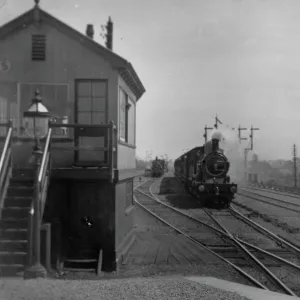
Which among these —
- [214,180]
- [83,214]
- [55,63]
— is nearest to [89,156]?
[83,214]

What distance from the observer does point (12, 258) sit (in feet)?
24.6

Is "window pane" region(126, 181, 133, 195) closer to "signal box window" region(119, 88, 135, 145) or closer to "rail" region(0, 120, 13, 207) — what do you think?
"signal box window" region(119, 88, 135, 145)

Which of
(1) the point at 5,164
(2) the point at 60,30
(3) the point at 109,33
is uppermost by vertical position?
(3) the point at 109,33

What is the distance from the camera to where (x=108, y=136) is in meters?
9.01

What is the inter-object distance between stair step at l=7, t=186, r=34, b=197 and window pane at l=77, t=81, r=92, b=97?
2.60m

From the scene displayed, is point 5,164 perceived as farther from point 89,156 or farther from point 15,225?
point 89,156

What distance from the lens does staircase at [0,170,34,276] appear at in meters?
7.45

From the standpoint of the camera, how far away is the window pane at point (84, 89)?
975 centimetres

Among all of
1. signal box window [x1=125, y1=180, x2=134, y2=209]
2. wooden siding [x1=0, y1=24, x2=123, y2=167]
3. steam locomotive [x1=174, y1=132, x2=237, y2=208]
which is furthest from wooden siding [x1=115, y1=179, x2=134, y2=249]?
steam locomotive [x1=174, y1=132, x2=237, y2=208]

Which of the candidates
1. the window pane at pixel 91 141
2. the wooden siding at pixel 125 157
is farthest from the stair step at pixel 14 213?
the wooden siding at pixel 125 157

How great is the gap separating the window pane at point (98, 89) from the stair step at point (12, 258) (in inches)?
161

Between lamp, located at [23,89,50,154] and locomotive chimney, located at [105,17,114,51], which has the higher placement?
locomotive chimney, located at [105,17,114,51]

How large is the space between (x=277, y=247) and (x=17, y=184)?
7293 millimetres

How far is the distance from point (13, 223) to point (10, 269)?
0.94m
